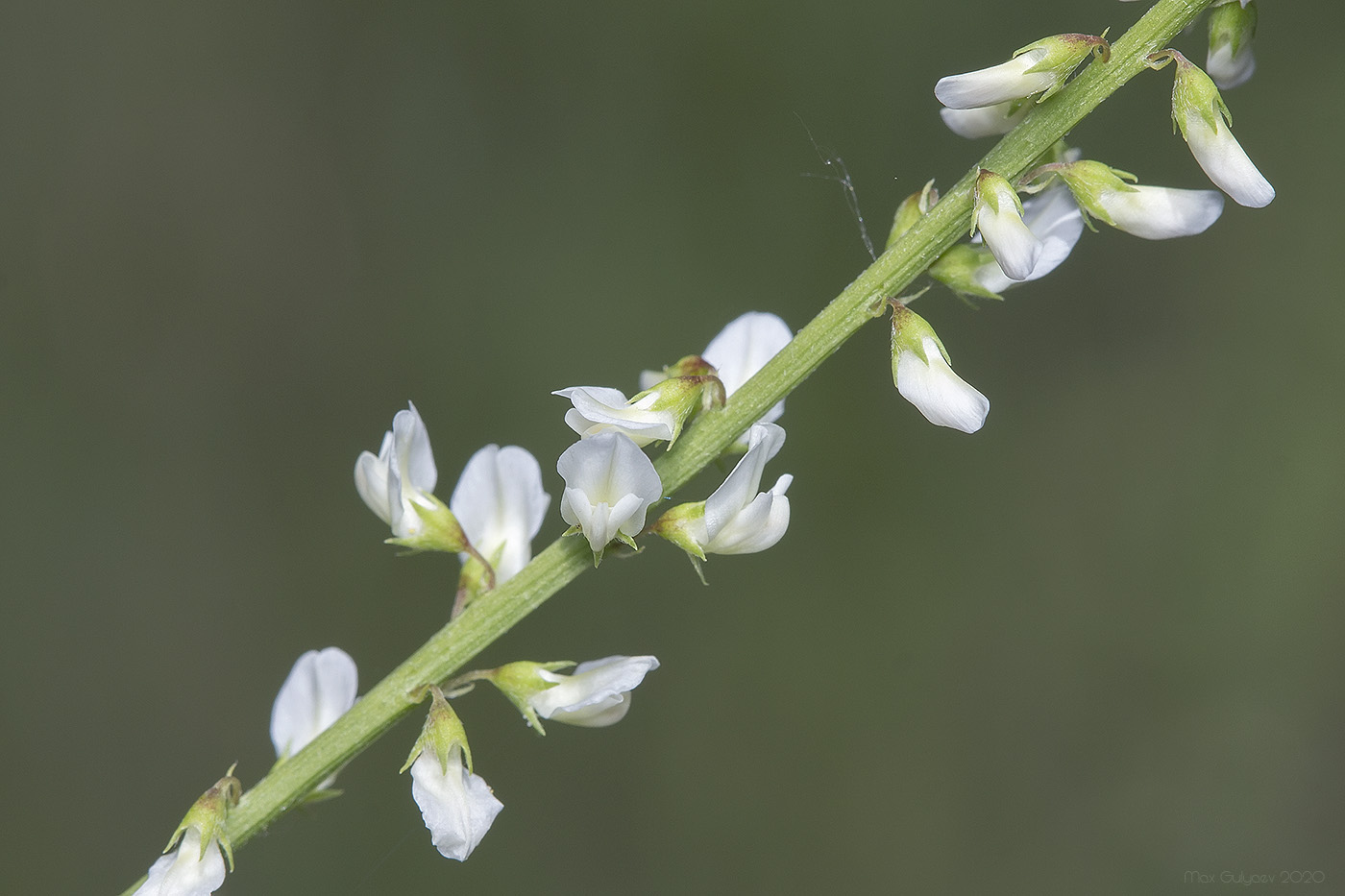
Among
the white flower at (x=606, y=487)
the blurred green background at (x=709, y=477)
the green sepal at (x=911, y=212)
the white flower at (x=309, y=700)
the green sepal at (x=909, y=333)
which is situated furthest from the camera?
the blurred green background at (x=709, y=477)

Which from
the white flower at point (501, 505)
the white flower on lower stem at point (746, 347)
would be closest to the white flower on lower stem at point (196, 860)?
the white flower at point (501, 505)

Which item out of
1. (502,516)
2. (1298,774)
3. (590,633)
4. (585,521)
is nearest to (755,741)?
(590,633)

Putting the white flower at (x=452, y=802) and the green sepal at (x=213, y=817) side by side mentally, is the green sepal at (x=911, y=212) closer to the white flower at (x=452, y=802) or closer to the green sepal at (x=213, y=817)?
the white flower at (x=452, y=802)

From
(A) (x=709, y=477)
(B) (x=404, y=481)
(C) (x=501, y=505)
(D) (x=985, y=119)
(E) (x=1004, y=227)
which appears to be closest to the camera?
(E) (x=1004, y=227)

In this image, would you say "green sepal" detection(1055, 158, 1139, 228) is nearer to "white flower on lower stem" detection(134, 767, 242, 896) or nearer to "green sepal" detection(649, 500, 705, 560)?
"green sepal" detection(649, 500, 705, 560)

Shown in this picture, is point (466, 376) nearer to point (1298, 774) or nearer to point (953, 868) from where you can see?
point (953, 868)

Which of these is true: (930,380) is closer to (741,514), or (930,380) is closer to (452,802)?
(741,514)

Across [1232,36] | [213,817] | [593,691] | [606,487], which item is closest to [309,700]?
[213,817]
